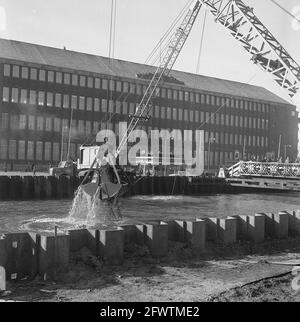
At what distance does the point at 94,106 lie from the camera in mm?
77625

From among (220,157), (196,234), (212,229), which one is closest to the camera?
(196,234)

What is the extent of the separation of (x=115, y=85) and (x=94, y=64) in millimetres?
5246

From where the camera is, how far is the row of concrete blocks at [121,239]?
31.6 feet

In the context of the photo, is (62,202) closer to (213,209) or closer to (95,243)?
(213,209)

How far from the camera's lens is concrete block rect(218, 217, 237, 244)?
43.3 feet

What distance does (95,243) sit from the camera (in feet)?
35.4

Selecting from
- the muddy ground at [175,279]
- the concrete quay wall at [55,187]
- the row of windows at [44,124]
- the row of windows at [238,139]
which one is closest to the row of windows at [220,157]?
the row of windows at [238,139]

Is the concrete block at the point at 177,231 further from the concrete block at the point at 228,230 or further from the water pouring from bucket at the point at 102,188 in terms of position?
the water pouring from bucket at the point at 102,188

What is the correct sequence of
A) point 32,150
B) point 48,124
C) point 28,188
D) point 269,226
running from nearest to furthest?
1. point 269,226
2. point 28,188
3. point 32,150
4. point 48,124

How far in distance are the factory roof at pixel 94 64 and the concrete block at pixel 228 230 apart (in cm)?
6170

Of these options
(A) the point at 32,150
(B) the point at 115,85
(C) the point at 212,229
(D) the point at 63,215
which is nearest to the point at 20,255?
(C) the point at 212,229

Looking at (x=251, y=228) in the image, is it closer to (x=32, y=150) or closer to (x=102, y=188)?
(x=102, y=188)

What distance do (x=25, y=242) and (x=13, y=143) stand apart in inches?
2399
